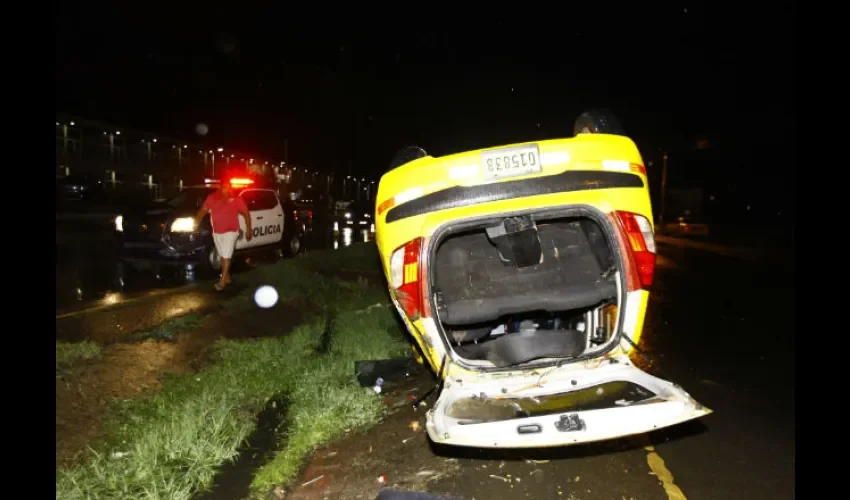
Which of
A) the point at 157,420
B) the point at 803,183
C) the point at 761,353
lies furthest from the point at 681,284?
the point at 157,420

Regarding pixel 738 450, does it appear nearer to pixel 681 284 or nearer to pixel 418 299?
pixel 418 299

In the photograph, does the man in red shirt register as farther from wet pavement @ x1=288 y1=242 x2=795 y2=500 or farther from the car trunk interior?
the car trunk interior

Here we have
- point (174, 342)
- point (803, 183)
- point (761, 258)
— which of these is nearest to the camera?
point (803, 183)

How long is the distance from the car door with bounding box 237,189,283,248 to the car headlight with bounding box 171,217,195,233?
54.7 inches

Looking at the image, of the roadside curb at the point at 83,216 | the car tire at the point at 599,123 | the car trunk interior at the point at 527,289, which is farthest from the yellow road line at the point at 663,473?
the roadside curb at the point at 83,216

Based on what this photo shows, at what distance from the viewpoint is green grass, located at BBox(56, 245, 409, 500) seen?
372 centimetres

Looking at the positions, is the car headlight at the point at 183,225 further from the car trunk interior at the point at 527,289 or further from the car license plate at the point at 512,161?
the car license plate at the point at 512,161

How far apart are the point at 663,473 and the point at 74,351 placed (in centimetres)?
537

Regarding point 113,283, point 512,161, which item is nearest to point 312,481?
point 512,161

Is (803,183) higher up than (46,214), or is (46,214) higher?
(803,183)

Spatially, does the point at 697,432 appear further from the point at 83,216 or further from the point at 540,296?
the point at 83,216

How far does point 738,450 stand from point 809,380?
2.56ft

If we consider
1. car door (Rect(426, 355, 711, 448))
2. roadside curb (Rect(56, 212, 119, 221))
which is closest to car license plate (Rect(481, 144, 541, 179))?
car door (Rect(426, 355, 711, 448))

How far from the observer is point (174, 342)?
6.39 metres
